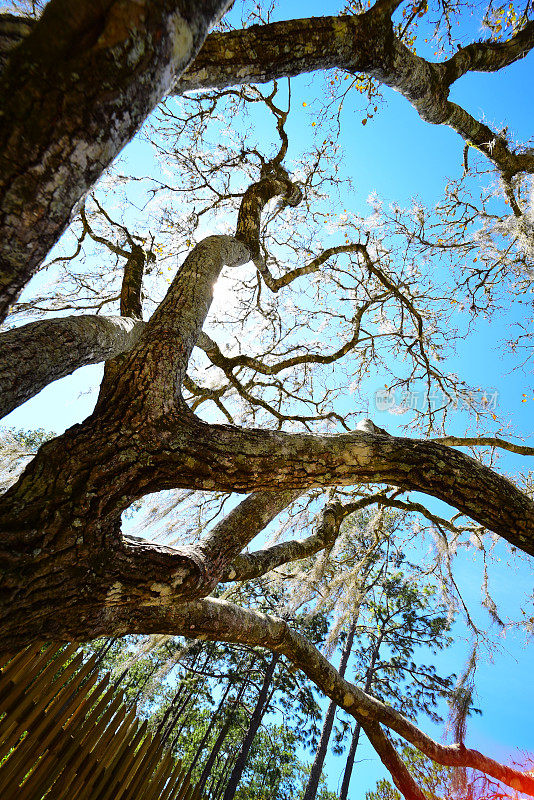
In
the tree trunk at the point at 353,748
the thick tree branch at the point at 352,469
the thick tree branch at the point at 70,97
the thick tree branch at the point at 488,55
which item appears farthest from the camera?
the tree trunk at the point at 353,748

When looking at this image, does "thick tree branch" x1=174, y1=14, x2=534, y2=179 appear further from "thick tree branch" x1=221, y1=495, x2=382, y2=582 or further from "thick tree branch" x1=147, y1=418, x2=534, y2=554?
"thick tree branch" x1=221, y1=495, x2=382, y2=582

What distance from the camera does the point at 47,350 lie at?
185 centimetres

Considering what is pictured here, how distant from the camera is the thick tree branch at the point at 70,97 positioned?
652 millimetres

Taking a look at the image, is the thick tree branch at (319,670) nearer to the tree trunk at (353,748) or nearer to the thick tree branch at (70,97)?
the thick tree branch at (70,97)

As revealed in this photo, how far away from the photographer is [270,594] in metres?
7.91

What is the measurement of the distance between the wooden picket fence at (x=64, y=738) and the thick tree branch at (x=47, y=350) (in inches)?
47.2

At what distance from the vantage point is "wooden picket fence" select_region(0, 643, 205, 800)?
1.76 metres

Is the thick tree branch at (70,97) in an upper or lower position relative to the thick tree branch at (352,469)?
lower

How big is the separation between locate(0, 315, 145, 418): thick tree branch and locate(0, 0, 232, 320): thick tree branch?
41.2 inches

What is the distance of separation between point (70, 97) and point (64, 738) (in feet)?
→ 8.72

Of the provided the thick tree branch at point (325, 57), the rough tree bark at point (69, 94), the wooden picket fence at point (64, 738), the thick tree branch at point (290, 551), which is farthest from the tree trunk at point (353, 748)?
the rough tree bark at point (69, 94)

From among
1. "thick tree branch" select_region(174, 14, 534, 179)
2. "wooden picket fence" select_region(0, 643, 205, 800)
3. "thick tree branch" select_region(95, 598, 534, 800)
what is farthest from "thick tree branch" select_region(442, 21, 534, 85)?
"wooden picket fence" select_region(0, 643, 205, 800)

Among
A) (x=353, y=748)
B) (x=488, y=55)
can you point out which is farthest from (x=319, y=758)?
(x=488, y=55)

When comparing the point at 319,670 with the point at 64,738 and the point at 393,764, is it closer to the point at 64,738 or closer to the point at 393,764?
the point at 393,764
